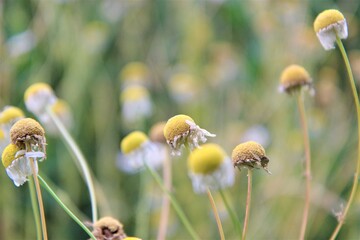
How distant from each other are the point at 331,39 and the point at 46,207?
57cm

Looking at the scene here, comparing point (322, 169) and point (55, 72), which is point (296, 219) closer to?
point (322, 169)

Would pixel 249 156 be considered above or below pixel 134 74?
below

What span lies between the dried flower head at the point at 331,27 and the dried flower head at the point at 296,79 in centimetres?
6

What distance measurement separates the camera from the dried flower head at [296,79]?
0.44 metres

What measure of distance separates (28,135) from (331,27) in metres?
0.20

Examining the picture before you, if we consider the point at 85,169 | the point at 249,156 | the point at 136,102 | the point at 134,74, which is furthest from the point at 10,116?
the point at 134,74

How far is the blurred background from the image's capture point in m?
0.80

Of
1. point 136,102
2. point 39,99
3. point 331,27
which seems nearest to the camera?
point 331,27

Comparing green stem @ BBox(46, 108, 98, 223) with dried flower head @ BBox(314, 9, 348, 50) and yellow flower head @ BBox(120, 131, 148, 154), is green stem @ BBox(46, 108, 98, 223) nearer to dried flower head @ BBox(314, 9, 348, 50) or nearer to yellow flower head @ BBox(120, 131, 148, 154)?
yellow flower head @ BBox(120, 131, 148, 154)

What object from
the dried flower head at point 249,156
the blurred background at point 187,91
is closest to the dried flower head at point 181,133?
the dried flower head at point 249,156

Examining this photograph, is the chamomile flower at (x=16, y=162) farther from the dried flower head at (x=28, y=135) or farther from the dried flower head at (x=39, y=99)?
the dried flower head at (x=39, y=99)

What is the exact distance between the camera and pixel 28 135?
1.06 ft

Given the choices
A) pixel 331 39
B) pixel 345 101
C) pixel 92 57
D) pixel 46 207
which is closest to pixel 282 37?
pixel 345 101

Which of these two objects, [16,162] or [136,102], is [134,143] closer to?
[16,162]
